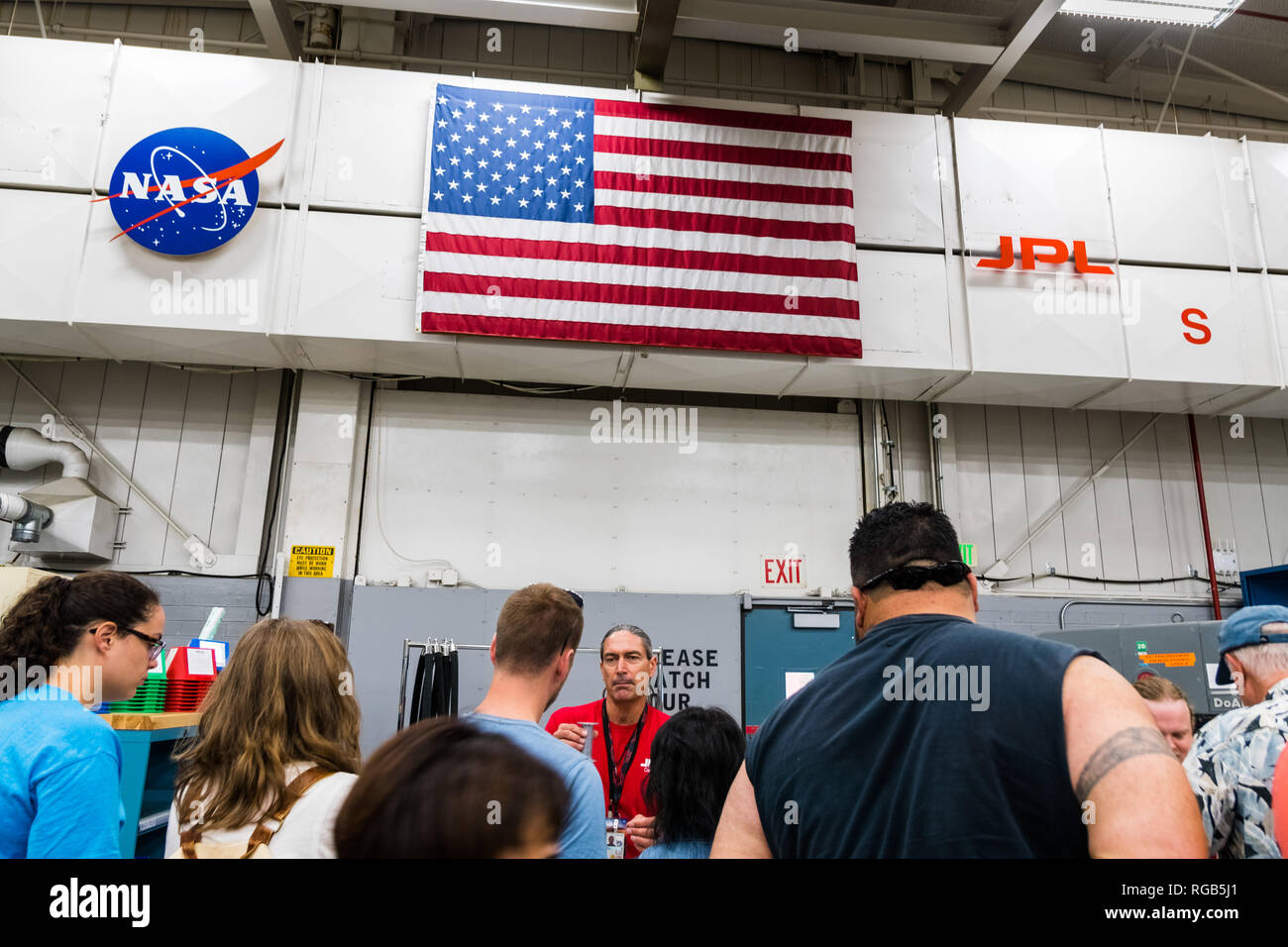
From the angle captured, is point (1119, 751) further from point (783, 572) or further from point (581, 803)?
point (783, 572)

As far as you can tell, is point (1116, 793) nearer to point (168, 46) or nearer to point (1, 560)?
point (1, 560)

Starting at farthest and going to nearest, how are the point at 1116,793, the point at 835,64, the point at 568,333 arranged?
the point at 835,64 → the point at 568,333 → the point at 1116,793

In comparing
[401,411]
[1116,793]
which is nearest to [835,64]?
[401,411]

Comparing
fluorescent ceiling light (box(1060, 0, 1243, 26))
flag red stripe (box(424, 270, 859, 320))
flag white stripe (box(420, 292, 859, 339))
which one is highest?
fluorescent ceiling light (box(1060, 0, 1243, 26))

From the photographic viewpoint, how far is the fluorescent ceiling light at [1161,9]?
577 centimetres

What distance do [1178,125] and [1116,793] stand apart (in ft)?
30.2

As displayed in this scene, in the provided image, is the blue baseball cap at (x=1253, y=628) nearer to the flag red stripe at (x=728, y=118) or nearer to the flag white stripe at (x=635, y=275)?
the flag white stripe at (x=635, y=275)

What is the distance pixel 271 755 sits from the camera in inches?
68.4

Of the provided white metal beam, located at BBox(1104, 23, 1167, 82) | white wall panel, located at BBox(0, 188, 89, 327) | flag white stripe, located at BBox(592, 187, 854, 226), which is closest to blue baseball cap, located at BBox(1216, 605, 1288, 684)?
flag white stripe, located at BBox(592, 187, 854, 226)

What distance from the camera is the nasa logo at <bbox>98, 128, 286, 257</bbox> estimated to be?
5.67m

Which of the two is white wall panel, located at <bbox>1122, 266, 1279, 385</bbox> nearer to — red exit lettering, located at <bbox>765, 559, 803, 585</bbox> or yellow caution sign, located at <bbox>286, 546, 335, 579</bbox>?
red exit lettering, located at <bbox>765, 559, 803, 585</bbox>

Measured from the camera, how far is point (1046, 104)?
8.14 m

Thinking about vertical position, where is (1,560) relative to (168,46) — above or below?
below

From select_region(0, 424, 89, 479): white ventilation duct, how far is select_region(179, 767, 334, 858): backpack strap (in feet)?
18.5
